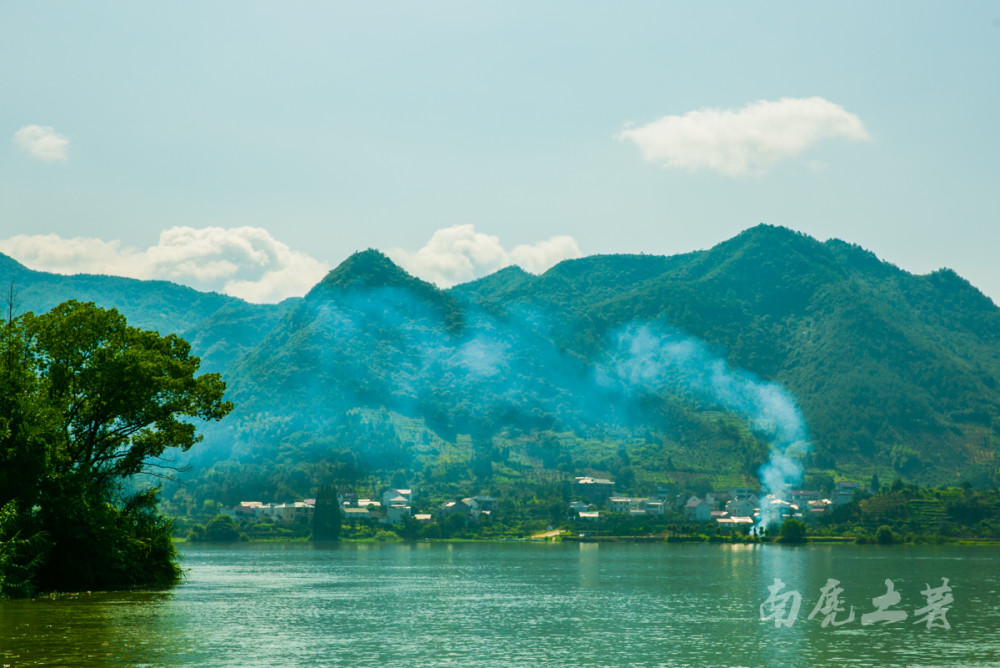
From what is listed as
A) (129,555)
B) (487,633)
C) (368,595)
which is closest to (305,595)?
(368,595)

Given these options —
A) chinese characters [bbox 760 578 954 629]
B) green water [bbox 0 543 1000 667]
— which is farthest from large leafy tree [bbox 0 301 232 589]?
chinese characters [bbox 760 578 954 629]

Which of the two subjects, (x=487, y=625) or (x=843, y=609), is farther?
(x=843, y=609)

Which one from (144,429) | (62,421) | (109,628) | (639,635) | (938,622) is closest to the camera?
(109,628)

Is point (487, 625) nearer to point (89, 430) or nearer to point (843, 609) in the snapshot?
point (843, 609)

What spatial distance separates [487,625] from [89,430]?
31.9 meters

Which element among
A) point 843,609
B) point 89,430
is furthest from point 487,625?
point 89,430

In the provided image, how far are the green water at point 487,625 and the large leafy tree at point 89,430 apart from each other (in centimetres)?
367

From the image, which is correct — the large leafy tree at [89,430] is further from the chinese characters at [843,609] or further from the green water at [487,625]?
the chinese characters at [843,609]

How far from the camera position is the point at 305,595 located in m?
74.0

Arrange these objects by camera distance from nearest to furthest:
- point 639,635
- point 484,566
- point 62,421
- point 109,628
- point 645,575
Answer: point 109,628 < point 639,635 < point 62,421 < point 645,575 < point 484,566

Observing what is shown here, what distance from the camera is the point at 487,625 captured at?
2174 inches

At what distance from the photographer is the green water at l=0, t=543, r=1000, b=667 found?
41656 mm

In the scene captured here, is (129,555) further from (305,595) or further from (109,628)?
(109,628)

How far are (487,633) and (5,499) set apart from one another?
28.8 metres
